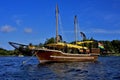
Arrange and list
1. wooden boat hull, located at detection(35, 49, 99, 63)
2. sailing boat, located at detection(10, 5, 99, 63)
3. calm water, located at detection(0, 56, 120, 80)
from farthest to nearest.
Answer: sailing boat, located at detection(10, 5, 99, 63)
wooden boat hull, located at detection(35, 49, 99, 63)
calm water, located at detection(0, 56, 120, 80)

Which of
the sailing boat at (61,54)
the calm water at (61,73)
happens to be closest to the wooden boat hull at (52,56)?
the sailing boat at (61,54)

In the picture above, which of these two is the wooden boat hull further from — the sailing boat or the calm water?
the calm water

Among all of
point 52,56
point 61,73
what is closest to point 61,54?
point 52,56

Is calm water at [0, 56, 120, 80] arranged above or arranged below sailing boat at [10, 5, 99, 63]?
below

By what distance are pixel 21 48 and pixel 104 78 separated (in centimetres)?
4790

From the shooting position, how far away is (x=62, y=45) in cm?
9481

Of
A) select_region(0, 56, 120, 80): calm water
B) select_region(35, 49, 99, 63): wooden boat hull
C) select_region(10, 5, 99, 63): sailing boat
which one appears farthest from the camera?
select_region(10, 5, 99, 63): sailing boat

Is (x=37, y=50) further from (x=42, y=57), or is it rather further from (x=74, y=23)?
(x=74, y=23)

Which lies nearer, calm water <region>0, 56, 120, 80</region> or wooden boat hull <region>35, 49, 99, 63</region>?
calm water <region>0, 56, 120, 80</region>

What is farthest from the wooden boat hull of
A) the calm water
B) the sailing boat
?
the calm water

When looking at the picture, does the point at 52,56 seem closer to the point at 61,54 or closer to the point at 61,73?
the point at 61,54

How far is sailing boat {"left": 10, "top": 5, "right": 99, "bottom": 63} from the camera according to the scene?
89.8 m

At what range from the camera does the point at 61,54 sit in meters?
91.6

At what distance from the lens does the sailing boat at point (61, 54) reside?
89750 millimetres
